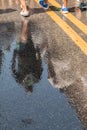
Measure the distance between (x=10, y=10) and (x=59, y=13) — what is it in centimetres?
137

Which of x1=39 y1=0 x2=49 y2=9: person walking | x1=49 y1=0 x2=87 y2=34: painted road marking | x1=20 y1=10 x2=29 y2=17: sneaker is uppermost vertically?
x1=49 y1=0 x2=87 y2=34: painted road marking

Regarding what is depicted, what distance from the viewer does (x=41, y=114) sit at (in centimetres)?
545

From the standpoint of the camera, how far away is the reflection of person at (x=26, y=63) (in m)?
6.65

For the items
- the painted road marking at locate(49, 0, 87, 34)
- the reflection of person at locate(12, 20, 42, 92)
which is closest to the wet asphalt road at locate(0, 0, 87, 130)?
the reflection of person at locate(12, 20, 42, 92)

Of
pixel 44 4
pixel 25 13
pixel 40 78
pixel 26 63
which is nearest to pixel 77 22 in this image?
pixel 25 13

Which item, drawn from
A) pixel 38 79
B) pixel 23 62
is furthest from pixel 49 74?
pixel 23 62

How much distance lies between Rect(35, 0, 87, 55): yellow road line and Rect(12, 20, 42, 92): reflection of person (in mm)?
849

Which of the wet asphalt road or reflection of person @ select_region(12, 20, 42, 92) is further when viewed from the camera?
reflection of person @ select_region(12, 20, 42, 92)

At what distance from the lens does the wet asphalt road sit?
5.32 meters

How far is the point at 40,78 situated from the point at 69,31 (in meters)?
2.64

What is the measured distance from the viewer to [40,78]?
6699 millimetres

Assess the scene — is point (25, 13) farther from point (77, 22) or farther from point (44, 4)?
point (77, 22)

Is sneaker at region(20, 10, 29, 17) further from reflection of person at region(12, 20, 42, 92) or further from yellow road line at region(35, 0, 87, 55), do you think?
reflection of person at region(12, 20, 42, 92)

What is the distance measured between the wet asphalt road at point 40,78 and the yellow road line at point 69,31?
10cm
